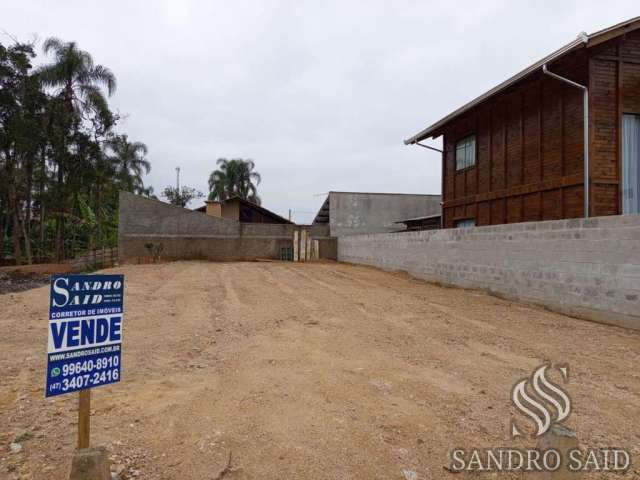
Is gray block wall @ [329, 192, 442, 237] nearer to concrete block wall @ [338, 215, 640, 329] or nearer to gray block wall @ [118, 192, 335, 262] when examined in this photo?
gray block wall @ [118, 192, 335, 262]

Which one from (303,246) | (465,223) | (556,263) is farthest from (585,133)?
(303,246)

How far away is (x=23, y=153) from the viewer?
2147 centimetres

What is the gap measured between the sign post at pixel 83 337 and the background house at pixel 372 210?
895 inches

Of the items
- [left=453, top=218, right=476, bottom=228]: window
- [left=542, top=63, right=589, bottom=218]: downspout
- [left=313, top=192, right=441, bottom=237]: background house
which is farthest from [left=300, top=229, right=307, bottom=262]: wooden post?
[left=542, top=63, right=589, bottom=218]: downspout

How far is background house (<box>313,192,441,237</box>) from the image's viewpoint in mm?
25828

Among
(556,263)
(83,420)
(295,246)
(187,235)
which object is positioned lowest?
(83,420)

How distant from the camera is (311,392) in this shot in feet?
11.1

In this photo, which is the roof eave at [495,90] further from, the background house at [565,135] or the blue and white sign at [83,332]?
the blue and white sign at [83,332]

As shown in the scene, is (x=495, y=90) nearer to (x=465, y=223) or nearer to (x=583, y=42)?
(x=583, y=42)

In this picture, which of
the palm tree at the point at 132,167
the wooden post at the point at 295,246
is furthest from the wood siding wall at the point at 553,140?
the palm tree at the point at 132,167

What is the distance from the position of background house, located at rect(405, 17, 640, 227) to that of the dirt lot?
4.40 m

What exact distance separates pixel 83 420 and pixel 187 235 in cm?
1935

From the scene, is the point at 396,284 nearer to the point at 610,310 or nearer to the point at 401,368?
the point at 610,310

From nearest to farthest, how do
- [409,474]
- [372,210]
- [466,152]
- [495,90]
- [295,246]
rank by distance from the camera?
[409,474] → [495,90] → [466,152] → [295,246] → [372,210]
